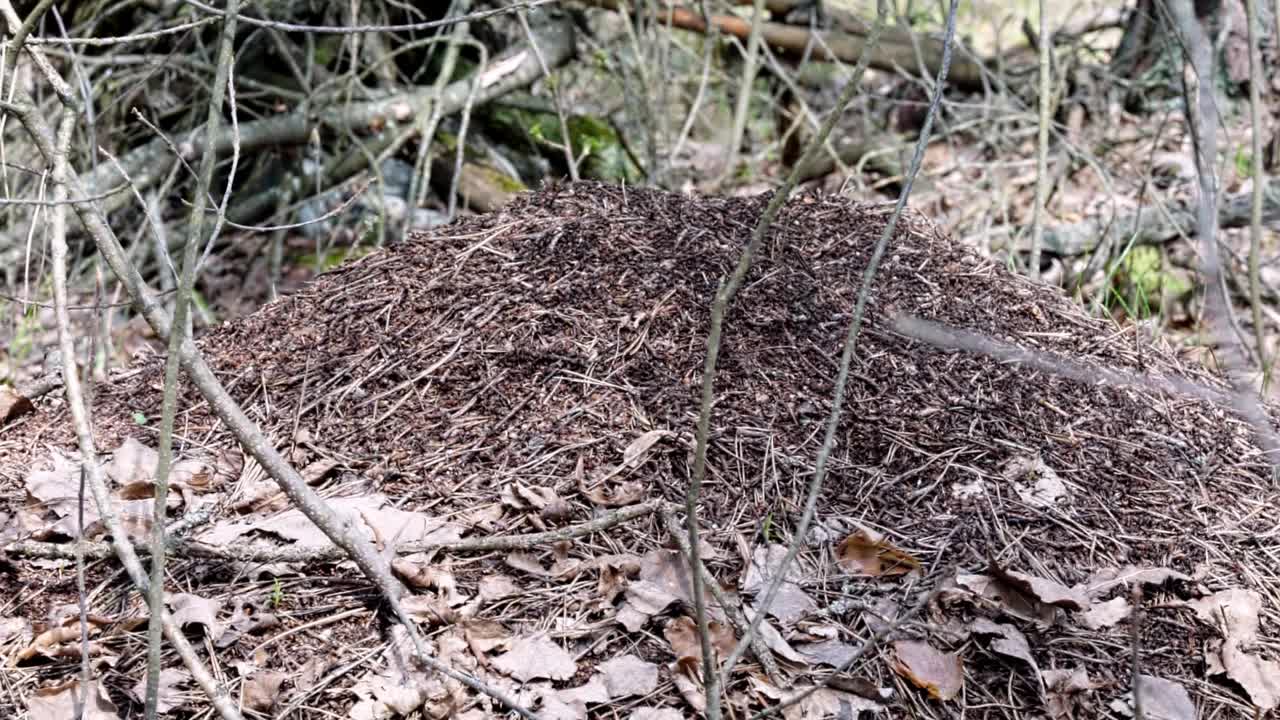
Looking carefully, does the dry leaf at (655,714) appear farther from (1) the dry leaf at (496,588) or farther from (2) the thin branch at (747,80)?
(2) the thin branch at (747,80)

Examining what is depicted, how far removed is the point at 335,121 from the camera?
5434mm

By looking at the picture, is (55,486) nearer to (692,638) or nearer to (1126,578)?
(692,638)

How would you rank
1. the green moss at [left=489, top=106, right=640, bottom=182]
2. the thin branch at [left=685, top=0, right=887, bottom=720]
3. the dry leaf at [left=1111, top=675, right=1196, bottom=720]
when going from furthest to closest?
the green moss at [left=489, top=106, right=640, bottom=182], the dry leaf at [left=1111, top=675, right=1196, bottom=720], the thin branch at [left=685, top=0, right=887, bottom=720]

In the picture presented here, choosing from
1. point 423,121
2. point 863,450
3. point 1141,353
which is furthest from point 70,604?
point 423,121

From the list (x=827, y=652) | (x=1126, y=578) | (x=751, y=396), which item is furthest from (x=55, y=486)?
(x=1126, y=578)

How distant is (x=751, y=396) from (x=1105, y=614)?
2.91 ft

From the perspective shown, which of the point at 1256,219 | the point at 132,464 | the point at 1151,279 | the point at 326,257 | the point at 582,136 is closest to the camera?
the point at 132,464

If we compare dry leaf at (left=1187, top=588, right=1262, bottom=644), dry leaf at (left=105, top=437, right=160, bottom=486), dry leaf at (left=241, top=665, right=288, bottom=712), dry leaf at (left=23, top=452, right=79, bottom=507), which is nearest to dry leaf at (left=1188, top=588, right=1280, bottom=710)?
dry leaf at (left=1187, top=588, right=1262, bottom=644)

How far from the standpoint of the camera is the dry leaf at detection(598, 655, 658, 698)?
1.98 meters

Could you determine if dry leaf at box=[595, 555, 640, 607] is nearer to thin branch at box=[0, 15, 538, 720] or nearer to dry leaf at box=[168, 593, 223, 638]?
thin branch at box=[0, 15, 538, 720]

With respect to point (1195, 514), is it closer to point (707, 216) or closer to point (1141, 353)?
point (1141, 353)

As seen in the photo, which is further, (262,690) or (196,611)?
(196,611)

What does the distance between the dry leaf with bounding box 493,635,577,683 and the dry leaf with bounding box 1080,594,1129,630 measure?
1033 mm

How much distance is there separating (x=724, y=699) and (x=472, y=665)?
1.55ft
